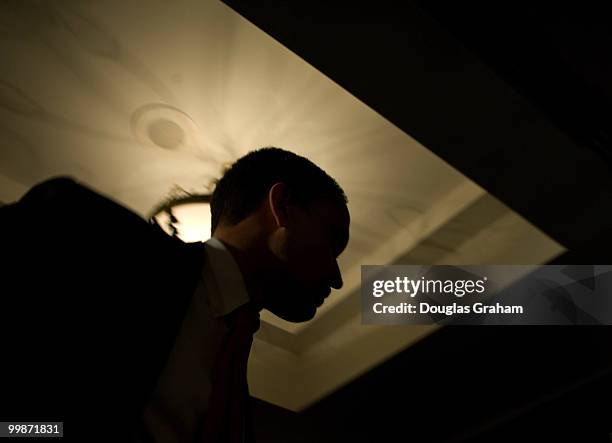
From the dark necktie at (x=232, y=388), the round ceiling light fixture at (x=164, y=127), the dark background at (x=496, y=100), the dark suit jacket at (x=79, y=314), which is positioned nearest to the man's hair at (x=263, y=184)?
the dark necktie at (x=232, y=388)

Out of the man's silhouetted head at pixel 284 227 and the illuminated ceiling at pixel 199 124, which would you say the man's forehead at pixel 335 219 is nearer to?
the man's silhouetted head at pixel 284 227

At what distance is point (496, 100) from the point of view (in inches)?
101

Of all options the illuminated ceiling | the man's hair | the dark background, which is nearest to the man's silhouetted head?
the man's hair

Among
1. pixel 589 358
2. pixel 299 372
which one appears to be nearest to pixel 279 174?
pixel 299 372

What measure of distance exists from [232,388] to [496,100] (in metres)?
2.04

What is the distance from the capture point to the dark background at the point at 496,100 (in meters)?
2.19

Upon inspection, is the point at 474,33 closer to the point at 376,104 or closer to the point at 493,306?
the point at 376,104

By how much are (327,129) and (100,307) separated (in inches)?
87.0

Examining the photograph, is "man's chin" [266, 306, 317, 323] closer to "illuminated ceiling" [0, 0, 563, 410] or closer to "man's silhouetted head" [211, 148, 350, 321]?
"man's silhouetted head" [211, 148, 350, 321]

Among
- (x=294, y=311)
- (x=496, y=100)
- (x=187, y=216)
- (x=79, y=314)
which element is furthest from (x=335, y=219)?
(x=187, y=216)

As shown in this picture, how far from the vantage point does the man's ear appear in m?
1.27

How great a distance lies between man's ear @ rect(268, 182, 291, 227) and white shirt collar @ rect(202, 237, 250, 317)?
0.18m

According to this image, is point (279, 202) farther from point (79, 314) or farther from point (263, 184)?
point (79, 314)

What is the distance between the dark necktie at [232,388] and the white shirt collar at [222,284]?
2cm
